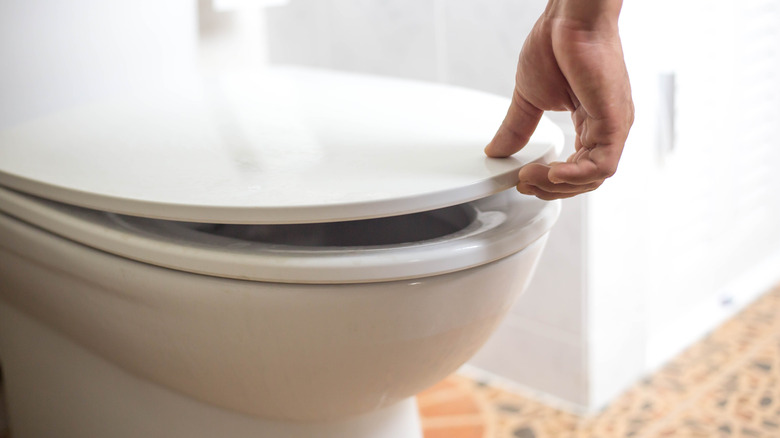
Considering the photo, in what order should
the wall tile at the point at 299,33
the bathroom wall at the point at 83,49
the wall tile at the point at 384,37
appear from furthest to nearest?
the wall tile at the point at 299,33
the wall tile at the point at 384,37
the bathroom wall at the point at 83,49

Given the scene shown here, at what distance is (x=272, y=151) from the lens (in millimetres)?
710

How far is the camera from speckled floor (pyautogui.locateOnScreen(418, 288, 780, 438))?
105 cm

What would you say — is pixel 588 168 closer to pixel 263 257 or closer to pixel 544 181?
pixel 544 181

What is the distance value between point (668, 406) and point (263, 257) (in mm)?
756

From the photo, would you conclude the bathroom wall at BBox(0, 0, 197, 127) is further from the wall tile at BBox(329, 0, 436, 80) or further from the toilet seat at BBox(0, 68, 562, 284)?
the wall tile at BBox(329, 0, 436, 80)

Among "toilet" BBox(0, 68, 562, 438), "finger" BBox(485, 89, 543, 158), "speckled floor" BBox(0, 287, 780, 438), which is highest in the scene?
"finger" BBox(485, 89, 543, 158)

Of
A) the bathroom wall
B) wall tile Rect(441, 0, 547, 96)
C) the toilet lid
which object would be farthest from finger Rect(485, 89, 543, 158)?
the bathroom wall

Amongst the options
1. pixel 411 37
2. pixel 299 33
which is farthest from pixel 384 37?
pixel 299 33

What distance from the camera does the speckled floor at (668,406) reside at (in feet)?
3.45

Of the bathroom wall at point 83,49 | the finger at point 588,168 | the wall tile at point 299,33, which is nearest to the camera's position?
the finger at point 588,168

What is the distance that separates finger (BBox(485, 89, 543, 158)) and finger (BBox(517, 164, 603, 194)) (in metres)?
0.04

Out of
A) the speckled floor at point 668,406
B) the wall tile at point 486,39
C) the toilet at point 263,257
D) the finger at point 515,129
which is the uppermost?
the wall tile at point 486,39

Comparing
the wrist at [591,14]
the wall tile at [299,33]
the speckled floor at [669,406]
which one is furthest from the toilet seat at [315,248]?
the wall tile at [299,33]

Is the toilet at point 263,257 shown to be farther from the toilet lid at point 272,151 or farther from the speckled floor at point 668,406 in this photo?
the speckled floor at point 668,406
